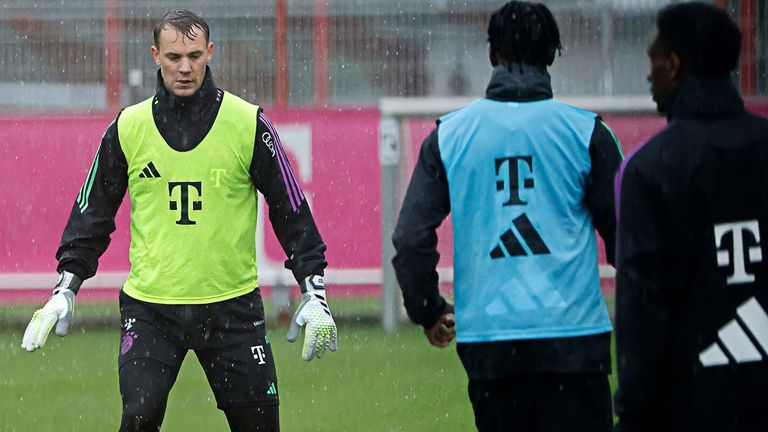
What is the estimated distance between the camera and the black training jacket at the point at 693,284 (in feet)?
10.1

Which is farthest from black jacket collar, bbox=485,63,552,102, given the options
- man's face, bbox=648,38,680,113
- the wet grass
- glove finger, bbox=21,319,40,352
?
the wet grass

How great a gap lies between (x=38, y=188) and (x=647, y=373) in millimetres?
10197

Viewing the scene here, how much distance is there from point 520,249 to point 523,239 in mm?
28

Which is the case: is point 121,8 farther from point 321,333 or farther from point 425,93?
point 321,333

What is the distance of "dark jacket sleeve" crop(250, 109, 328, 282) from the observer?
5137 millimetres

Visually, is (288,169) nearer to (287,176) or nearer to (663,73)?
(287,176)

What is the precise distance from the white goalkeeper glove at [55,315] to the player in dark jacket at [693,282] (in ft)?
8.42

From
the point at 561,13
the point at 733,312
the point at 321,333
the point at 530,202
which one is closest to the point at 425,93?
the point at 561,13

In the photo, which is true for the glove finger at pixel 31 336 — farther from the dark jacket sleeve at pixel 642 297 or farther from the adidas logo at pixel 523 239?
the dark jacket sleeve at pixel 642 297

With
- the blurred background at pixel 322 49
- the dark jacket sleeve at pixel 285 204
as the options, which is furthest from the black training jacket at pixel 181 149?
the blurred background at pixel 322 49

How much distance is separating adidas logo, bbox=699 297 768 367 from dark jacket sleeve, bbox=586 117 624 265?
0.85 m

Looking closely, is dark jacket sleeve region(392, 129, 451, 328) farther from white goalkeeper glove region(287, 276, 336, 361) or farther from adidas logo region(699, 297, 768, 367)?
white goalkeeper glove region(287, 276, 336, 361)

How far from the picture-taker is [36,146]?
12641 mm

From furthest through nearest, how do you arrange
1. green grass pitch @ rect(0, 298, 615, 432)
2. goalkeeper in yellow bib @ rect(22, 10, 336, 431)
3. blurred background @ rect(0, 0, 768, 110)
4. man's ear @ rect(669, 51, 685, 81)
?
blurred background @ rect(0, 0, 768, 110) < green grass pitch @ rect(0, 298, 615, 432) < goalkeeper in yellow bib @ rect(22, 10, 336, 431) < man's ear @ rect(669, 51, 685, 81)
